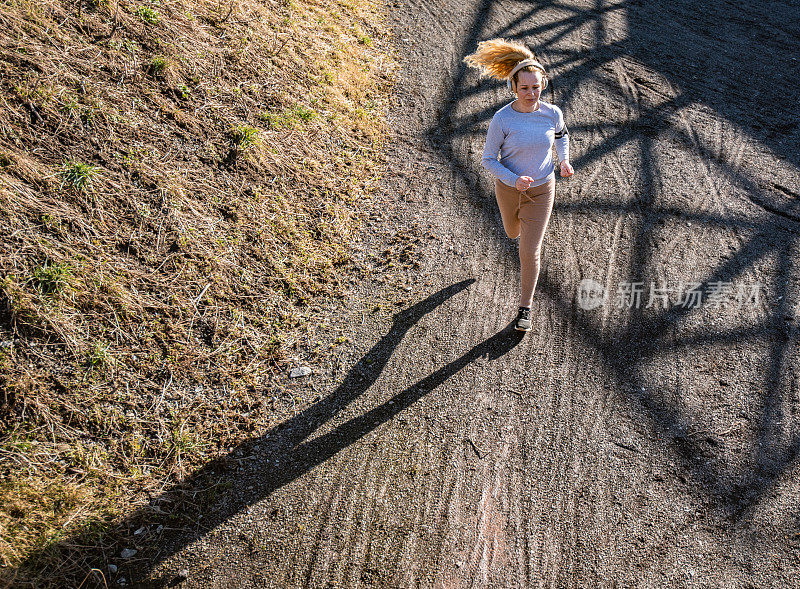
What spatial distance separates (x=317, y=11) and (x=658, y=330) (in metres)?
5.80

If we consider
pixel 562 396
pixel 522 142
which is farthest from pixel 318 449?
pixel 522 142

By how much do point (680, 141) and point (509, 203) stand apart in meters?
3.73

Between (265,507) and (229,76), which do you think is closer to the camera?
(265,507)

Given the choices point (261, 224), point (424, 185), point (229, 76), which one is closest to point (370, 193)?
point (424, 185)

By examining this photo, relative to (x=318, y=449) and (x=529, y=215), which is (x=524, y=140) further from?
(x=318, y=449)

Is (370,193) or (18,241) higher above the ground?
(18,241)

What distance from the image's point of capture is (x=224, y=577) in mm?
3221

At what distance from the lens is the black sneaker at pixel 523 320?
15.0ft

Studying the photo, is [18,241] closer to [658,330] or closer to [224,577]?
[224,577]

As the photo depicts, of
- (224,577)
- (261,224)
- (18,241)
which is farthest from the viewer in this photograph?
(261,224)

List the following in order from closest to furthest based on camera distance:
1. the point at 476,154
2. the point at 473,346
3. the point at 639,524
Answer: the point at 639,524 < the point at 473,346 < the point at 476,154

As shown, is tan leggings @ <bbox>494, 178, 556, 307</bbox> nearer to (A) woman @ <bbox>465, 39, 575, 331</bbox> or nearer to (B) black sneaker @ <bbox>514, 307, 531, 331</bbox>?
(A) woman @ <bbox>465, 39, 575, 331</bbox>

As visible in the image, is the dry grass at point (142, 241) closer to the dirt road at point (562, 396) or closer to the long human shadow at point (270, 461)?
the long human shadow at point (270, 461)

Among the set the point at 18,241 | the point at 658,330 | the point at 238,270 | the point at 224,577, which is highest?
the point at 18,241
